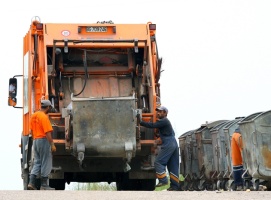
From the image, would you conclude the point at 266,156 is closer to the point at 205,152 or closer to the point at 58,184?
the point at 58,184

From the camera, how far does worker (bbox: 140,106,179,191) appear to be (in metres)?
15.0

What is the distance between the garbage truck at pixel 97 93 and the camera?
14.4 metres

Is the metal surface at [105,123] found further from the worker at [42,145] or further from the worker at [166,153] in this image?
the worker at [166,153]

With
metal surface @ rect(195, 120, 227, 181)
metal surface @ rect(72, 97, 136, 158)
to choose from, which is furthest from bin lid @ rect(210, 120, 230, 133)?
metal surface @ rect(72, 97, 136, 158)

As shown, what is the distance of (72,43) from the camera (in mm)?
15688

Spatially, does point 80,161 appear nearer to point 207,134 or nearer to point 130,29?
point 130,29

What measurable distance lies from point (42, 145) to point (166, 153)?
2.15m

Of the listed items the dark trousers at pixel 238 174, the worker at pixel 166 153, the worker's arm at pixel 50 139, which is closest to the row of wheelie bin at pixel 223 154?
the dark trousers at pixel 238 174

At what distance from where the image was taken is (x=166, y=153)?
1520 centimetres

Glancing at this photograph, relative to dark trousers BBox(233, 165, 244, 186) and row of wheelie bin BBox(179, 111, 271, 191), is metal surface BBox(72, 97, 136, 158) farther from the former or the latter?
dark trousers BBox(233, 165, 244, 186)

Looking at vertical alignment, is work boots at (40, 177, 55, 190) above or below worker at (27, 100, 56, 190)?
below

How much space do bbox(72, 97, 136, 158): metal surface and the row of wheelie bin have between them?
95.4 inches

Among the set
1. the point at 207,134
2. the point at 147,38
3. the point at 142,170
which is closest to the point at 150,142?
the point at 142,170

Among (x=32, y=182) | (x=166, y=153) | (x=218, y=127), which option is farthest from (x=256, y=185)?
(x=32, y=182)
